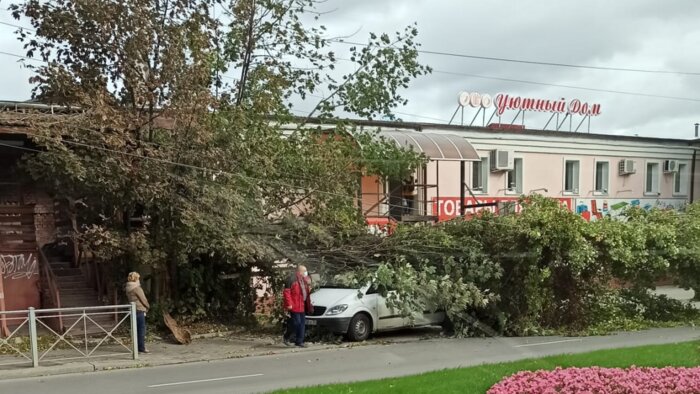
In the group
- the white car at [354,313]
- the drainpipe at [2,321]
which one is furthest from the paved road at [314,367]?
the drainpipe at [2,321]

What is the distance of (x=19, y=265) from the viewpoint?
46.2 ft

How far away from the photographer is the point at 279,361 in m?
11.1

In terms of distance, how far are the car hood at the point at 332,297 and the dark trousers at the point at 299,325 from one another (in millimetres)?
979

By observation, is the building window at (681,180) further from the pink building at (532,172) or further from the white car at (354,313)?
the white car at (354,313)

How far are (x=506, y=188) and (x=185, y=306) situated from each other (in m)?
16.1

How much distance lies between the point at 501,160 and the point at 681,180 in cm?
1301

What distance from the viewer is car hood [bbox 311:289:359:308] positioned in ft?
44.3

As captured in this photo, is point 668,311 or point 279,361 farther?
point 668,311

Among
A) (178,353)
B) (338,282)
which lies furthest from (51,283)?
(338,282)

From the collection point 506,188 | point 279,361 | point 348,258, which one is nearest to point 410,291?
point 348,258

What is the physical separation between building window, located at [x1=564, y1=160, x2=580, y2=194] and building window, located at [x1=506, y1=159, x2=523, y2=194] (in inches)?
107

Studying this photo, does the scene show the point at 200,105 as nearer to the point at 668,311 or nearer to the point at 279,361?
the point at 279,361

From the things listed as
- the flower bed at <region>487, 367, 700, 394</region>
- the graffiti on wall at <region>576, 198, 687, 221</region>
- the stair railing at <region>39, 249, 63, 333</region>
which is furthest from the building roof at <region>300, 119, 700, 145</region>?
the flower bed at <region>487, 367, 700, 394</region>

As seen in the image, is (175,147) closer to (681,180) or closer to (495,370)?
(495,370)
